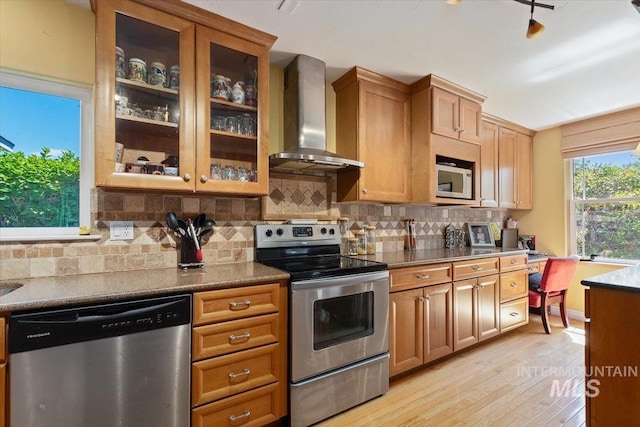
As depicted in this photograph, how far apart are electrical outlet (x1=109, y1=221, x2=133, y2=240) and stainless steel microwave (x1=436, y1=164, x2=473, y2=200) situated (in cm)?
239

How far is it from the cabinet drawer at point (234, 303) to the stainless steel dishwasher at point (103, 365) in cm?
6

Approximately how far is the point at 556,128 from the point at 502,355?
116 inches

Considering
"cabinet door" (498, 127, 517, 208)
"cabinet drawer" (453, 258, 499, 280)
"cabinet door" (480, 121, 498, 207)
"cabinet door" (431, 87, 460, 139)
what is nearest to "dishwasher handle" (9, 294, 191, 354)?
"cabinet drawer" (453, 258, 499, 280)

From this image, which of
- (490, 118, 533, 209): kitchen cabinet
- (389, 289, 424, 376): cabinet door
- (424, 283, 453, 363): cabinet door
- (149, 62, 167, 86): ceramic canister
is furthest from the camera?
(490, 118, 533, 209): kitchen cabinet

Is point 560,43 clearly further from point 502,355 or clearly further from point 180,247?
point 180,247

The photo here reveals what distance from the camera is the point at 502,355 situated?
106 inches

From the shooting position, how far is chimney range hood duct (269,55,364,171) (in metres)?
2.22

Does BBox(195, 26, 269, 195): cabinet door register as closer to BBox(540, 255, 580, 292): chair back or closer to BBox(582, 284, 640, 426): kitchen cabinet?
BBox(582, 284, 640, 426): kitchen cabinet

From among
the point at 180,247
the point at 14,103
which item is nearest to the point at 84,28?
the point at 14,103

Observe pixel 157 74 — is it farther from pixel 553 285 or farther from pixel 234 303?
pixel 553 285

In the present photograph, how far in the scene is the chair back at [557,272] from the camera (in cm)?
304

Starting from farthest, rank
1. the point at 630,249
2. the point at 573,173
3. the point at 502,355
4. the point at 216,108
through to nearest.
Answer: the point at 573,173 → the point at 630,249 → the point at 502,355 → the point at 216,108

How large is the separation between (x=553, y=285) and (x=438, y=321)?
1.63 m

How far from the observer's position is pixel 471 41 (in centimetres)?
200
